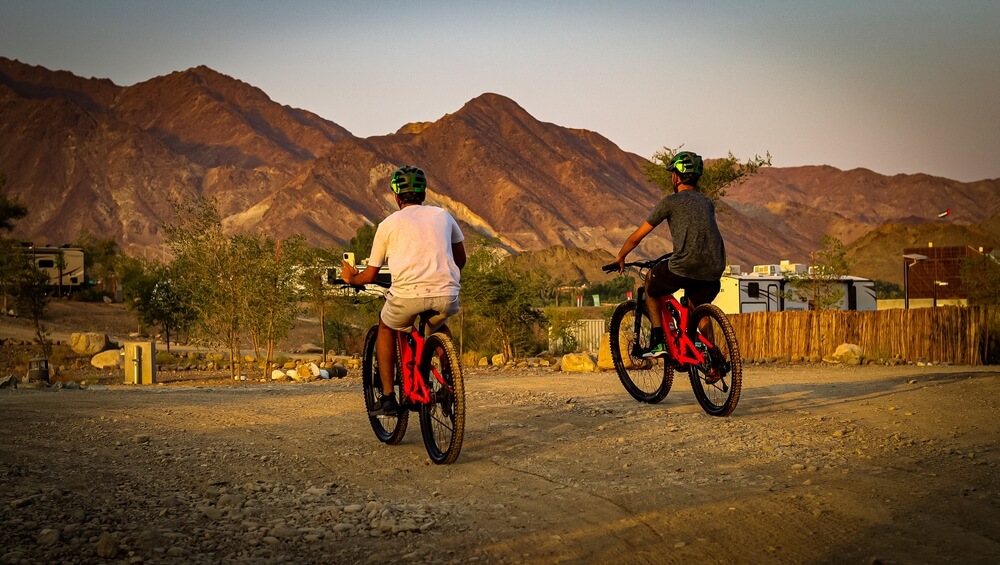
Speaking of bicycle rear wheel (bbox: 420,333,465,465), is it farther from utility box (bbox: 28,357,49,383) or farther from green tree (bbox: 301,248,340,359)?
green tree (bbox: 301,248,340,359)

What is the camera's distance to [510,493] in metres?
5.64

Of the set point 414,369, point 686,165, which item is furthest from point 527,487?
point 686,165

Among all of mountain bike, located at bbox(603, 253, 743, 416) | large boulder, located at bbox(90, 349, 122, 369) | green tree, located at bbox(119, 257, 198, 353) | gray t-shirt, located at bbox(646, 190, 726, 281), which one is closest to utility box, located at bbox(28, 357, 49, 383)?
large boulder, located at bbox(90, 349, 122, 369)

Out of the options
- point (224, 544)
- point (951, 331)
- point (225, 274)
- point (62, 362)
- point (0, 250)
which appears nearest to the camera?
point (224, 544)

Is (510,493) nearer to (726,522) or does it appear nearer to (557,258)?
(726,522)

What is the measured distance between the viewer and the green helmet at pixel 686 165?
902 cm

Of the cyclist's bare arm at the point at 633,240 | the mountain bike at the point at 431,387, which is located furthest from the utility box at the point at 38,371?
the mountain bike at the point at 431,387

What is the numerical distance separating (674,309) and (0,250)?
4704 centimetres

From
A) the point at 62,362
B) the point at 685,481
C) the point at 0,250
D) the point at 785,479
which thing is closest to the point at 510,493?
the point at 685,481

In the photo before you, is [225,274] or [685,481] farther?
[225,274]

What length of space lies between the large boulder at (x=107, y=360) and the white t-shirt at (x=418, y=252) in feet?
97.1

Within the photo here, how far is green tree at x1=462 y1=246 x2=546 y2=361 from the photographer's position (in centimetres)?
3036

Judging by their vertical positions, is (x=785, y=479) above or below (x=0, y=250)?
below

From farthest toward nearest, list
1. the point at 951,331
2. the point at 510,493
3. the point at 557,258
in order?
the point at 557,258, the point at 951,331, the point at 510,493
